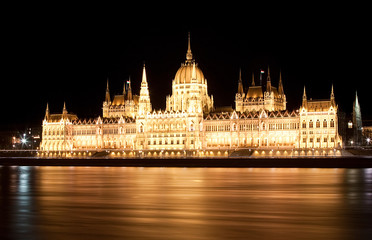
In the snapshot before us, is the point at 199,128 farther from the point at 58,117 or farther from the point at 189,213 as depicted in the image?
the point at 189,213

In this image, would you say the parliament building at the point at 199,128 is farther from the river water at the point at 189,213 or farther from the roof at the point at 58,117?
the river water at the point at 189,213

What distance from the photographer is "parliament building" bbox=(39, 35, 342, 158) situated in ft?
367

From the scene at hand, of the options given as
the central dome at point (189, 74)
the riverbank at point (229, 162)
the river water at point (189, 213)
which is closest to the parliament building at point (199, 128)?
the central dome at point (189, 74)

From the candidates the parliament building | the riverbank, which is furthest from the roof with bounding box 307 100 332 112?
the riverbank

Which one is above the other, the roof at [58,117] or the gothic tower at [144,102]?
the gothic tower at [144,102]

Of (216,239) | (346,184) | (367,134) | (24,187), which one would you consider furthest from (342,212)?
(367,134)

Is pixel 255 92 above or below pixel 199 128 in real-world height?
above

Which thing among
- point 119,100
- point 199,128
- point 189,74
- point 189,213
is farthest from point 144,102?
point 189,213

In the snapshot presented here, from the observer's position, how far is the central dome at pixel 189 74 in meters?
130

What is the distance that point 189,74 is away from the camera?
427 feet

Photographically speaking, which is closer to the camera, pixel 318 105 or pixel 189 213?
pixel 189 213

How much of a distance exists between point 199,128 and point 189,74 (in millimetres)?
14182

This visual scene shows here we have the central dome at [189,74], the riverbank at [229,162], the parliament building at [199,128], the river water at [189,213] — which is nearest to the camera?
the river water at [189,213]

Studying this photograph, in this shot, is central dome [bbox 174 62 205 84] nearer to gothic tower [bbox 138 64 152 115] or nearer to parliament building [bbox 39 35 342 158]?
parliament building [bbox 39 35 342 158]
